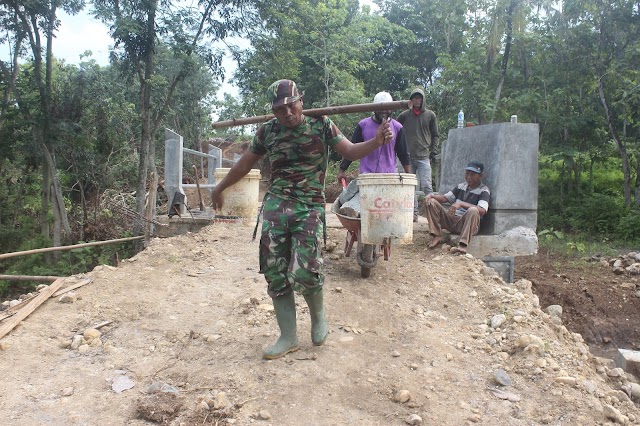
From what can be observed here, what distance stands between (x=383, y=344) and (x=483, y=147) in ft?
12.0

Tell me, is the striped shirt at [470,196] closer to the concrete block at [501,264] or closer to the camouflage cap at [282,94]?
the concrete block at [501,264]

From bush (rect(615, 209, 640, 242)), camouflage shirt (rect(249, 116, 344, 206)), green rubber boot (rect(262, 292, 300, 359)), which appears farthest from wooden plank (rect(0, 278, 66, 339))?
bush (rect(615, 209, 640, 242))

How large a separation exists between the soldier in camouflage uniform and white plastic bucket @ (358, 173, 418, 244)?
3.45ft

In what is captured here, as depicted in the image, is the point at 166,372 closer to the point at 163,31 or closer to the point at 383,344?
the point at 383,344

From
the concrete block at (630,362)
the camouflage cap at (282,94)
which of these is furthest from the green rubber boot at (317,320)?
the concrete block at (630,362)

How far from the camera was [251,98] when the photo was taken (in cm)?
1619

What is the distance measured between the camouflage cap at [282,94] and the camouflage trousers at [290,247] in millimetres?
634

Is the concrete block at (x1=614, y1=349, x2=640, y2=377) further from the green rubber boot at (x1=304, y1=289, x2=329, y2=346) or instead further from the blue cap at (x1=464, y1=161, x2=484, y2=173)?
the green rubber boot at (x1=304, y1=289, x2=329, y2=346)

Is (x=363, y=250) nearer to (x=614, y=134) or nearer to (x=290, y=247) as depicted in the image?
(x=290, y=247)

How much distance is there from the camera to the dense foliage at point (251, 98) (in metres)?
11.4

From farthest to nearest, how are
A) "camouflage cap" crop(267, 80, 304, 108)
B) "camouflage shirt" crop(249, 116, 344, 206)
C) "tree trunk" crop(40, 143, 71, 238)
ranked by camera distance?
1. "tree trunk" crop(40, 143, 71, 238)
2. "camouflage shirt" crop(249, 116, 344, 206)
3. "camouflage cap" crop(267, 80, 304, 108)

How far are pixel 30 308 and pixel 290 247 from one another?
228 cm

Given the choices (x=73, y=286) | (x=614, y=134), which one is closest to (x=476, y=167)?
(x=73, y=286)

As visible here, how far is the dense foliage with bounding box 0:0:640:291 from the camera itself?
11359 millimetres
